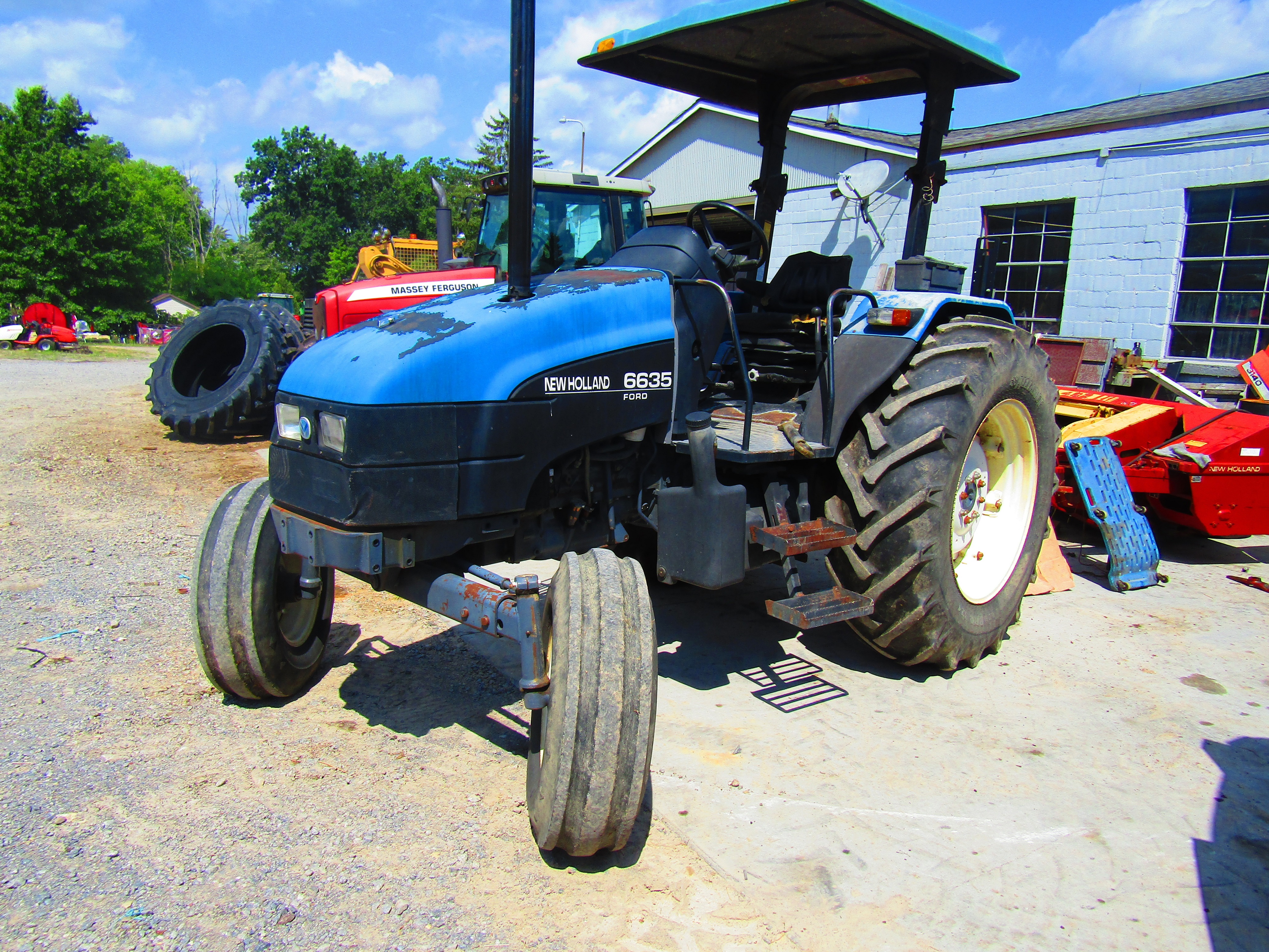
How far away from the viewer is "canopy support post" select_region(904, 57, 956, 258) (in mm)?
3912

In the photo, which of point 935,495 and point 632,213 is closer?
point 935,495

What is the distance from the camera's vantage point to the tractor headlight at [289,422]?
279 centimetres

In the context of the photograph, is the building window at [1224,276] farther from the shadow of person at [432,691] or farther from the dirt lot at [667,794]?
the shadow of person at [432,691]

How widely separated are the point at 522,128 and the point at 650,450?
1.35 metres

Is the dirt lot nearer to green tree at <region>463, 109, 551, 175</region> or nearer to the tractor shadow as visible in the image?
the tractor shadow

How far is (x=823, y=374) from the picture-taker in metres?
3.61

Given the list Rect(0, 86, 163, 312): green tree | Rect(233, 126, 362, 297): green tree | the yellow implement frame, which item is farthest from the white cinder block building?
Rect(233, 126, 362, 297): green tree

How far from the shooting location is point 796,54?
13.9ft

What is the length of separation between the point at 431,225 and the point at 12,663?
50.3m

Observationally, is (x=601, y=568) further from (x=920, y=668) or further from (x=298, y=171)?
(x=298, y=171)

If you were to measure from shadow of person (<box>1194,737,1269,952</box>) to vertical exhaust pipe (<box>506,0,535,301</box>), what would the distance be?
277cm

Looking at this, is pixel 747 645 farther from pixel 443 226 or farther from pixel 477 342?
pixel 443 226

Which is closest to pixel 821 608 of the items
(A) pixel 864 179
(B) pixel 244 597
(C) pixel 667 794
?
(C) pixel 667 794

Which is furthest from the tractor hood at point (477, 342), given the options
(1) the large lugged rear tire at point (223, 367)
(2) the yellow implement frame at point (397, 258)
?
(2) the yellow implement frame at point (397, 258)
